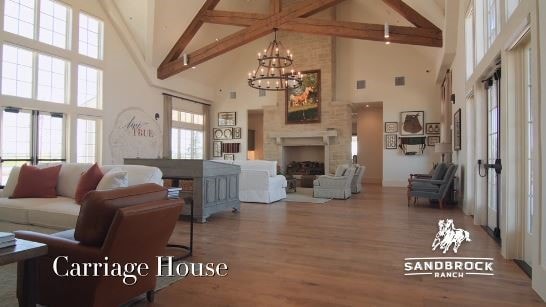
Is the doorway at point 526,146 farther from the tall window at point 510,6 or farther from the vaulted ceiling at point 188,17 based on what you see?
the vaulted ceiling at point 188,17

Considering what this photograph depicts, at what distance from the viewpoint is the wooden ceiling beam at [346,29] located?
27.2 ft

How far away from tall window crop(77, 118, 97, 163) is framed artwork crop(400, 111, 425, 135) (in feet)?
31.3

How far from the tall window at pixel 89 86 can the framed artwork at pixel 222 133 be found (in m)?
5.56

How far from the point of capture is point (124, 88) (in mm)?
9938

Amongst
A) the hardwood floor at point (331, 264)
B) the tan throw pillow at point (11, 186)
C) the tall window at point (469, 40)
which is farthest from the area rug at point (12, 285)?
the tall window at point (469, 40)

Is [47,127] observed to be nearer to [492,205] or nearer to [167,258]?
[167,258]

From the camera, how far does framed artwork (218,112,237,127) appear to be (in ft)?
45.8

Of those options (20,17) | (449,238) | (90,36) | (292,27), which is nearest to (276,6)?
(292,27)

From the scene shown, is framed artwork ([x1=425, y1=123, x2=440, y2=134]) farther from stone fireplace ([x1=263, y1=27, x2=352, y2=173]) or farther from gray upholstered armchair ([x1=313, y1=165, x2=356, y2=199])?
gray upholstered armchair ([x1=313, y1=165, x2=356, y2=199])

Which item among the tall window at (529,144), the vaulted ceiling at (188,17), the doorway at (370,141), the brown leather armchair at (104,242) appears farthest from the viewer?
the doorway at (370,141)

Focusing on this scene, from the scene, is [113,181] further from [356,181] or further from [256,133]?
[256,133]

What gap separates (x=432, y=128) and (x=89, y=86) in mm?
10414

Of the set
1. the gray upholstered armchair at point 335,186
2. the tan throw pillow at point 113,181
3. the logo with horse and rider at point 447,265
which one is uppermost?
the tan throw pillow at point 113,181

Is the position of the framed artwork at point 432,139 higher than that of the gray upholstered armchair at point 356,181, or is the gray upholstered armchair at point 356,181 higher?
the framed artwork at point 432,139
